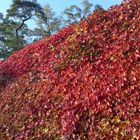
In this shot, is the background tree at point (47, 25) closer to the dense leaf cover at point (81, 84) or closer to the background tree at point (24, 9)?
the background tree at point (24, 9)

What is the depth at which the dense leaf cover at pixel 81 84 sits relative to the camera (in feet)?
25.4

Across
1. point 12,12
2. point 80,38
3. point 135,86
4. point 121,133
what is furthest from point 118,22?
point 12,12

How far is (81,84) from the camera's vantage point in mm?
9062

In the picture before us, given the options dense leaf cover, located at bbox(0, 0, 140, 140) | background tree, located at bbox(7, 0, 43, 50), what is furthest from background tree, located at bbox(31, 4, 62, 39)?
dense leaf cover, located at bbox(0, 0, 140, 140)

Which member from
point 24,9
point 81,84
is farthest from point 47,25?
point 81,84

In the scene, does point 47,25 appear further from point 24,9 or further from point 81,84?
point 81,84

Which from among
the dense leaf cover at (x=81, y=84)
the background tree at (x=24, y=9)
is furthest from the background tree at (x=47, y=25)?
the dense leaf cover at (x=81, y=84)

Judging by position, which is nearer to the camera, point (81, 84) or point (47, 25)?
point (81, 84)

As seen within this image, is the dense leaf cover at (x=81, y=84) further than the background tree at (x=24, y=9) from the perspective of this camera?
No

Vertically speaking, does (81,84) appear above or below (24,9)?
below

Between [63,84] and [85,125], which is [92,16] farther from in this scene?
[85,125]

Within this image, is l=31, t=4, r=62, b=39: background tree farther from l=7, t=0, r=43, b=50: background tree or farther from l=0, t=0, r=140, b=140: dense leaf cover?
l=0, t=0, r=140, b=140: dense leaf cover

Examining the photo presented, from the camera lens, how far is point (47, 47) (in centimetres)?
1213

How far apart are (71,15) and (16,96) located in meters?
36.6
